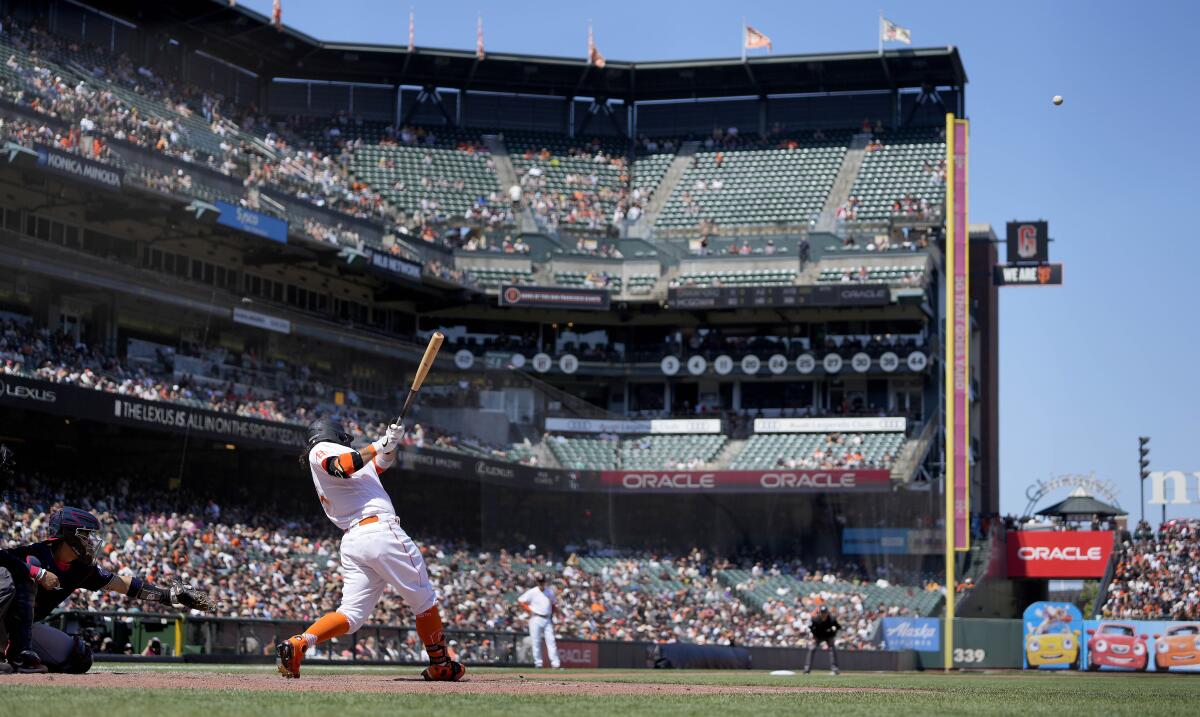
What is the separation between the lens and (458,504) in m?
39.7

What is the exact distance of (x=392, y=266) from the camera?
52875mm

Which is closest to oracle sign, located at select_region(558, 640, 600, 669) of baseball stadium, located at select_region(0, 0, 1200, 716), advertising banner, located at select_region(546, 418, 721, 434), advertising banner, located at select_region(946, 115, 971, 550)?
baseball stadium, located at select_region(0, 0, 1200, 716)

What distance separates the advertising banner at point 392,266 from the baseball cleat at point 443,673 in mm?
39117

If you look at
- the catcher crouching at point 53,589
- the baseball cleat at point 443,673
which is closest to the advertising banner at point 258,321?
the catcher crouching at point 53,589

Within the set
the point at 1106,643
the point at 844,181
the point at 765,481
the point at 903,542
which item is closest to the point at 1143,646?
the point at 1106,643

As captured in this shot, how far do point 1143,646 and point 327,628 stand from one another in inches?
1180

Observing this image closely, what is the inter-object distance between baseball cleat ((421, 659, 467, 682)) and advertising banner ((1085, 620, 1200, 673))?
90.4 feet

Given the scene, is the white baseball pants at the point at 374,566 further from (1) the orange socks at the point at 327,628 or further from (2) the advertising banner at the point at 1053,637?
(2) the advertising banner at the point at 1053,637

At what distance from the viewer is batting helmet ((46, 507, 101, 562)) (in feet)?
40.6

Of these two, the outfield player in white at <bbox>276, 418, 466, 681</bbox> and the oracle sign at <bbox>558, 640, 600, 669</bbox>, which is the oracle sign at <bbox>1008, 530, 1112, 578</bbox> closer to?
the oracle sign at <bbox>558, 640, 600, 669</bbox>

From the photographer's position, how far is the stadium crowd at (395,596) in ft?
103

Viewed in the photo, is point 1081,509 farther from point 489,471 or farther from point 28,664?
point 28,664

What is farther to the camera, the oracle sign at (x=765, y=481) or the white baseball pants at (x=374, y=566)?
the oracle sign at (x=765, y=481)

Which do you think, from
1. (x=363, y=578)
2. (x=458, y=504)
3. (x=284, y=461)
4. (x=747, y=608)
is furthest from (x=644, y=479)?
(x=363, y=578)
